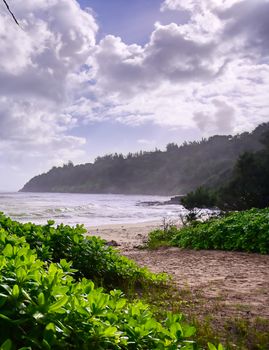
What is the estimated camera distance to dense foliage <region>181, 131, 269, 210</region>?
20641mm

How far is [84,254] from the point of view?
553 cm

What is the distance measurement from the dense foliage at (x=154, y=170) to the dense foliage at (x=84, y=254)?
89.8 m

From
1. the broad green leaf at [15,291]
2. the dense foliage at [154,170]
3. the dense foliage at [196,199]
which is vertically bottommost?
the broad green leaf at [15,291]

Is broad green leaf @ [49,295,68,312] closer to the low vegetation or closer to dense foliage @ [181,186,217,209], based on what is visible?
the low vegetation

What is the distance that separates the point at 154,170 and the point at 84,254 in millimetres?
131851

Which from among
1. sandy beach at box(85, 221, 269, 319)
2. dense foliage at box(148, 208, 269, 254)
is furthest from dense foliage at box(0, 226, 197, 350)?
dense foliage at box(148, 208, 269, 254)

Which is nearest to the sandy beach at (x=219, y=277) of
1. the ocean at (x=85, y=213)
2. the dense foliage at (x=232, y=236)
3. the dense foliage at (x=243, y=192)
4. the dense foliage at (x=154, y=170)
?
the dense foliage at (x=232, y=236)

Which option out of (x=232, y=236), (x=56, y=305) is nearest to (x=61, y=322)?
(x=56, y=305)

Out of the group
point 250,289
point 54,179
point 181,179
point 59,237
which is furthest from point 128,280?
point 54,179

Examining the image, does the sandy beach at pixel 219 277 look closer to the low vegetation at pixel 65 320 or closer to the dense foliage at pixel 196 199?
the low vegetation at pixel 65 320

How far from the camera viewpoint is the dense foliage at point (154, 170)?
107 meters

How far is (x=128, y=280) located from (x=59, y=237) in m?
1.21

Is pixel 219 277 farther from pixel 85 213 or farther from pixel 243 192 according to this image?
pixel 85 213

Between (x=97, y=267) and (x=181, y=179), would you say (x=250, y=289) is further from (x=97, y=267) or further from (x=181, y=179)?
(x=181, y=179)
